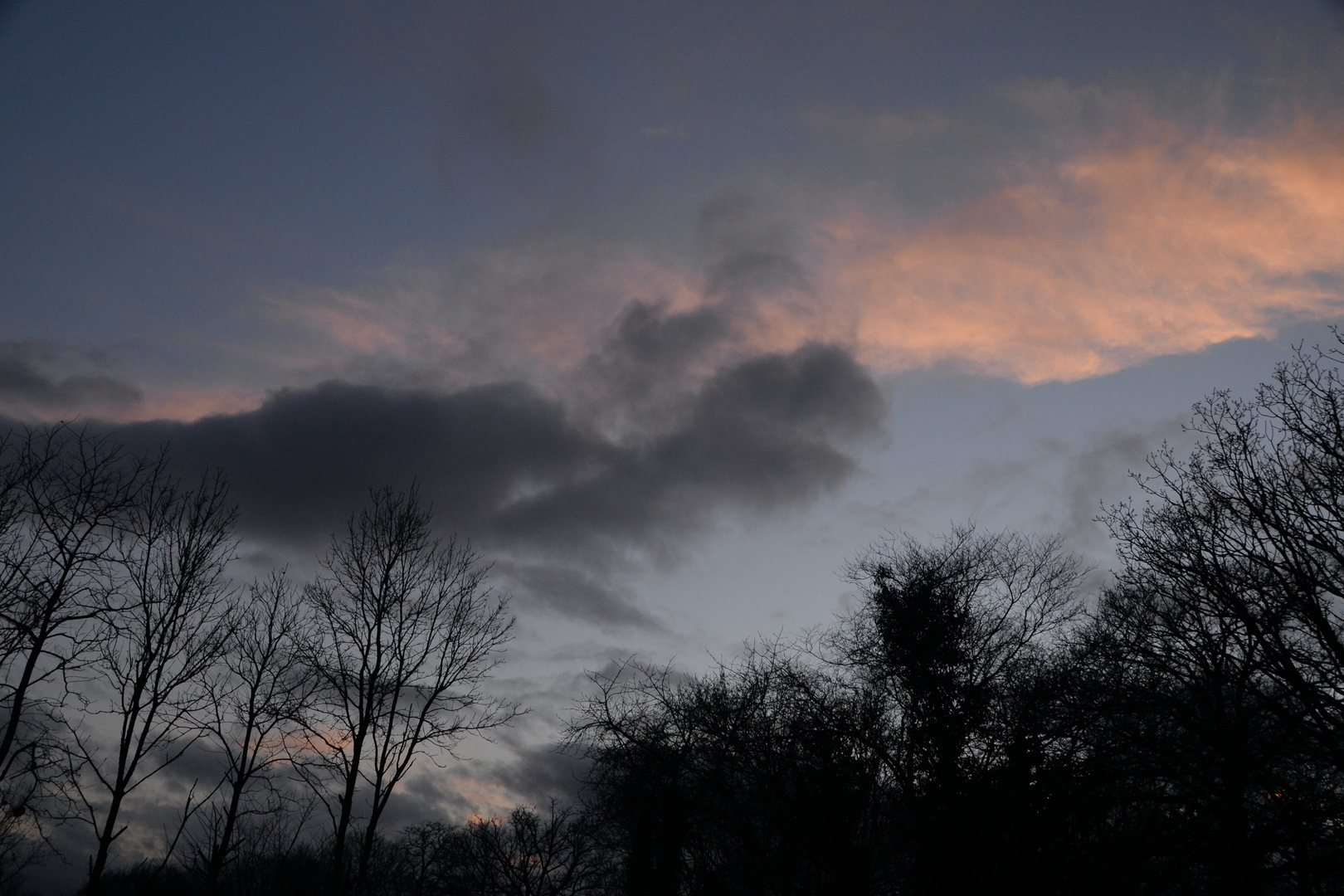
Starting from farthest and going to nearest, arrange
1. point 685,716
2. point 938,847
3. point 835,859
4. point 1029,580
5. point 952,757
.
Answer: point 1029,580 < point 952,757 < point 685,716 < point 835,859 < point 938,847

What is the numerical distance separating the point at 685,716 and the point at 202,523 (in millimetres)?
10874

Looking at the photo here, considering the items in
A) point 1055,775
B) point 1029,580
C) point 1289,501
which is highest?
point 1029,580

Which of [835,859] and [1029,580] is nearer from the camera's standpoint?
[835,859]

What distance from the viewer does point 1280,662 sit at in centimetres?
1088

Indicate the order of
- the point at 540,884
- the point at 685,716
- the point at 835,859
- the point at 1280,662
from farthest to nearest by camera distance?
the point at 540,884 → the point at 685,716 → the point at 835,859 → the point at 1280,662

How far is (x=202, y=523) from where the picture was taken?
1627 centimetres

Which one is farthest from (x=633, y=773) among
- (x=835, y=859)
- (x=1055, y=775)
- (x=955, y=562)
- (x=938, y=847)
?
(x=955, y=562)

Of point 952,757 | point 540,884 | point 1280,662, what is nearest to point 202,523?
point 540,884

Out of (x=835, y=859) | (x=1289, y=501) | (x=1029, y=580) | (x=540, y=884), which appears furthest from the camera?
(x=1029, y=580)

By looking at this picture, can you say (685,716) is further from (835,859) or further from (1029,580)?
(1029,580)

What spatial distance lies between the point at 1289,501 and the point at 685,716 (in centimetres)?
1107

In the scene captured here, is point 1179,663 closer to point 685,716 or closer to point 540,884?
point 685,716

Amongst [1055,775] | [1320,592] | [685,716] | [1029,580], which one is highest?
[1029,580]

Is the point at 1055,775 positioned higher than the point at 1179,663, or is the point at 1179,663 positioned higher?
the point at 1179,663
